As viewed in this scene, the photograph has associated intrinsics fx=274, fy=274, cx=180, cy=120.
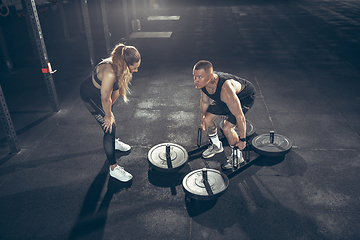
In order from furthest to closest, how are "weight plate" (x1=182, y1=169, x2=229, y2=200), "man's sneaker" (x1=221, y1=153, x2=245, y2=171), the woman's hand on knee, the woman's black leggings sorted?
"man's sneaker" (x1=221, y1=153, x2=245, y2=171)
the woman's black leggings
the woman's hand on knee
"weight plate" (x1=182, y1=169, x2=229, y2=200)

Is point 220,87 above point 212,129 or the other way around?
above

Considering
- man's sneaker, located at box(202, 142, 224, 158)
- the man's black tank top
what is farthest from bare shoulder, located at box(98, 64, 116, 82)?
man's sneaker, located at box(202, 142, 224, 158)

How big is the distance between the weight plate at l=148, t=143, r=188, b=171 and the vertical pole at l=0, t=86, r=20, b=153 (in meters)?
2.18

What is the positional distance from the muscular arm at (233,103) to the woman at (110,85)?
3.54 ft

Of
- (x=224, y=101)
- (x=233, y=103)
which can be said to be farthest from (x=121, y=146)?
(x=233, y=103)

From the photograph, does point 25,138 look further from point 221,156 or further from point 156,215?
point 221,156

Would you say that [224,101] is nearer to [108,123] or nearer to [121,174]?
[108,123]

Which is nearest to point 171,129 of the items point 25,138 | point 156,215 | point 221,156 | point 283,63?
point 221,156

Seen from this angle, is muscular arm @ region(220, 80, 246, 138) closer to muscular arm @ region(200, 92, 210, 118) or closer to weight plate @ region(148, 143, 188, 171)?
muscular arm @ region(200, 92, 210, 118)

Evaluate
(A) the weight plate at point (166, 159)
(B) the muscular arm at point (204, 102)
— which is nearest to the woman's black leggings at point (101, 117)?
(A) the weight plate at point (166, 159)

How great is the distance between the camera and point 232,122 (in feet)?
12.3

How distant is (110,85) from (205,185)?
163cm

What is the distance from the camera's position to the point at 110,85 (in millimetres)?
3139

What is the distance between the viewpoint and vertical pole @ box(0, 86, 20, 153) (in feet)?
13.1
